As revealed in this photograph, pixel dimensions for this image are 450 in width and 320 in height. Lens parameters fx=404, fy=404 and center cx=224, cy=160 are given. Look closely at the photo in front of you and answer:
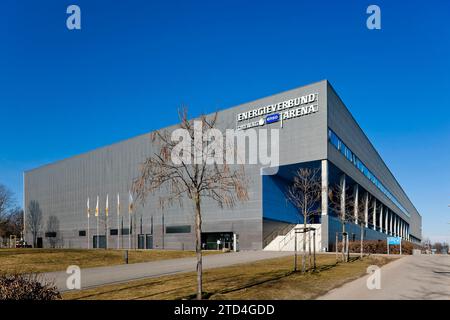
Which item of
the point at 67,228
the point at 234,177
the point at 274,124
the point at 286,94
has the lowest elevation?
the point at 67,228

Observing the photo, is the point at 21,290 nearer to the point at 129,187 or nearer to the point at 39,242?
the point at 129,187

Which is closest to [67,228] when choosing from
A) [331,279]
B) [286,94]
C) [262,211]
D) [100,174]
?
[100,174]

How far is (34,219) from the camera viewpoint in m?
107

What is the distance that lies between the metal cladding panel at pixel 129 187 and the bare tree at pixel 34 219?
1.86 meters

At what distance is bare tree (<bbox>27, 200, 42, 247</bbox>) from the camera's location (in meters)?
106

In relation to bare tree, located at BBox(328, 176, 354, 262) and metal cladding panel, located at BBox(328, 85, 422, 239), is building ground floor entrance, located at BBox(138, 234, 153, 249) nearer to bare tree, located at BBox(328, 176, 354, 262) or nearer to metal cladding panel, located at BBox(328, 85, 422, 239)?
bare tree, located at BBox(328, 176, 354, 262)

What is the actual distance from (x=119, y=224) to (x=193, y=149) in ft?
223

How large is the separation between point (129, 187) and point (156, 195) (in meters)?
10.5

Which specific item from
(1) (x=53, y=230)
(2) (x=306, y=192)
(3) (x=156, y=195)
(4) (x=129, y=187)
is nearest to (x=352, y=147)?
(3) (x=156, y=195)

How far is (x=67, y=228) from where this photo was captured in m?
93.1

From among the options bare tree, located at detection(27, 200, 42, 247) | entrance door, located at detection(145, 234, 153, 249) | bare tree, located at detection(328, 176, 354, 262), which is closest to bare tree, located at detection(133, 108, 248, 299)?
bare tree, located at detection(328, 176, 354, 262)

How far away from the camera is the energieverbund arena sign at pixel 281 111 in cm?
5166

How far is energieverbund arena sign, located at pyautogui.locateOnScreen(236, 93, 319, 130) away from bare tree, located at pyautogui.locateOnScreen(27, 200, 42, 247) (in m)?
71.9
